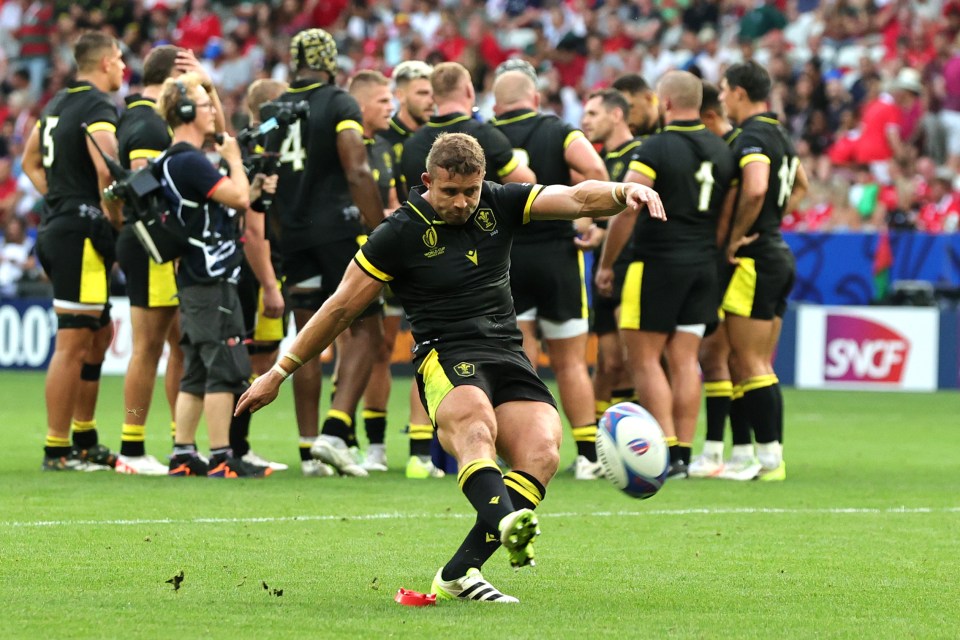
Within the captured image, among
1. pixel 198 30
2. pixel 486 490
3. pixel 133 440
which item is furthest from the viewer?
pixel 198 30

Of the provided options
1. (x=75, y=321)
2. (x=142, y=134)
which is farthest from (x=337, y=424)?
(x=142, y=134)

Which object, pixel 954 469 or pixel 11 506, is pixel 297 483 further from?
pixel 954 469

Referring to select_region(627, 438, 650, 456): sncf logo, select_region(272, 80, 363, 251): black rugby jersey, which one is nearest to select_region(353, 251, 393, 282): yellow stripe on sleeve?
select_region(627, 438, 650, 456): sncf logo

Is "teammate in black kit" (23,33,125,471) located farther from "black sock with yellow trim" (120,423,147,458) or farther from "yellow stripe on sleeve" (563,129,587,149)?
"yellow stripe on sleeve" (563,129,587,149)

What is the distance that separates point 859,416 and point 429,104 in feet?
Result: 21.4

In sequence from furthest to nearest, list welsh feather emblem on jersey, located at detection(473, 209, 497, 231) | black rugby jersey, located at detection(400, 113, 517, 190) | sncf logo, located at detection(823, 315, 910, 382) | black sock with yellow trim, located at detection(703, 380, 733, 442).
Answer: sncf logo, located at detection(823, 315, 910, 382) → black sock with yellow trim, located at detection(703, 380, 733, 442) → black rugby jersey, located at detection(400, 113, 517, 190) → welsh feather emblem on jersey, located at detection(473, 209, 497, 231)

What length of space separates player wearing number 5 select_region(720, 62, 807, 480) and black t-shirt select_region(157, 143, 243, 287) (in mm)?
3342

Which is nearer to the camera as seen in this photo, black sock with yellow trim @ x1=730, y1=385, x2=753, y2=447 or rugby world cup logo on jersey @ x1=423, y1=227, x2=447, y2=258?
rugby world cup logo on jersey @ x1=423, y1=227, x2=447, y2=258

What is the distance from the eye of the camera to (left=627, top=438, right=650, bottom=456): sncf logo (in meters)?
6.45

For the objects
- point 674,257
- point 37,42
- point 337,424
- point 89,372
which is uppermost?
point 37,42

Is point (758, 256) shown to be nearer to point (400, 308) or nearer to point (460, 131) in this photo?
point (460, 131)

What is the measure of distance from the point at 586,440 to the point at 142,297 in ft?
9.85

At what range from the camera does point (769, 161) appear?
35.8 ft

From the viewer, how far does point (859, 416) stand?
634 inches
